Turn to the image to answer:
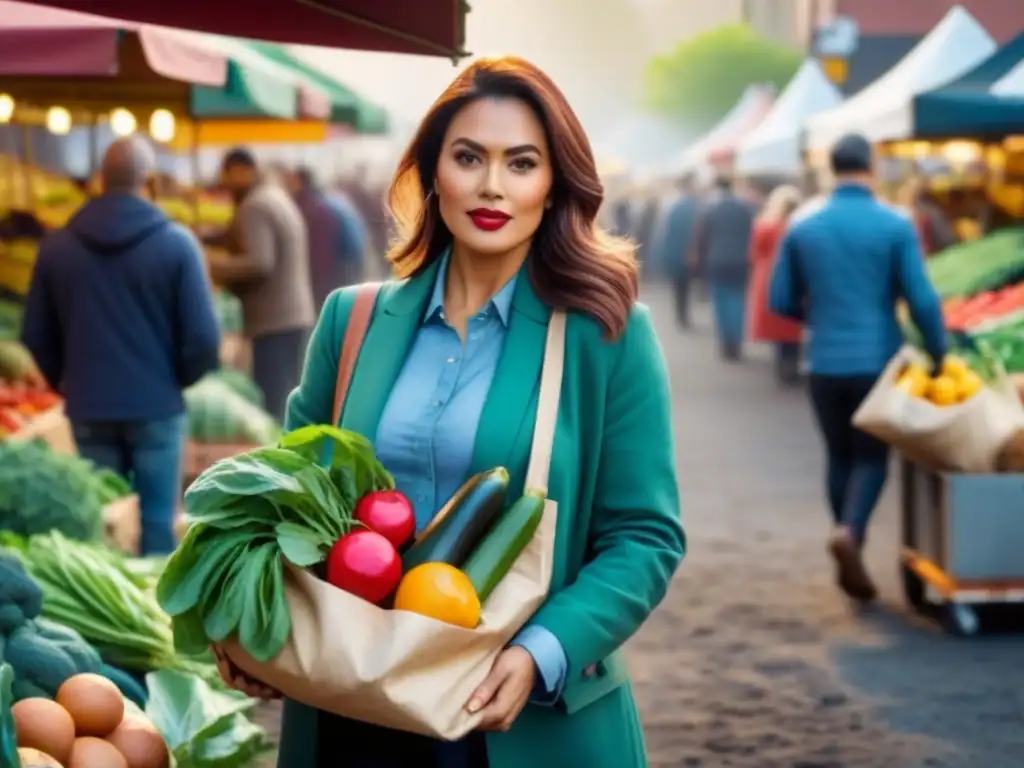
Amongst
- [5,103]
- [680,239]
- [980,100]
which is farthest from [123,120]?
[680,239]

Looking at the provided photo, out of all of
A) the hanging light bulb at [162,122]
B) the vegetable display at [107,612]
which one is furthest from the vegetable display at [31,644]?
the hanging light bulb at [162,122]

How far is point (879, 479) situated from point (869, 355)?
60cm

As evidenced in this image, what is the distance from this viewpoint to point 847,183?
28.9ft

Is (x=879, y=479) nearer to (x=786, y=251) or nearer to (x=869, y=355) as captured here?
(x=869, y=355)

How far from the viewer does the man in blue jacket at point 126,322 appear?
7512 millimetres

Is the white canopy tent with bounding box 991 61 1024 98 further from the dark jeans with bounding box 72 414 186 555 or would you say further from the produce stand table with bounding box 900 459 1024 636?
the dark jeans with bounding box 72 414 186 555

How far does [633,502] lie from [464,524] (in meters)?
0.33

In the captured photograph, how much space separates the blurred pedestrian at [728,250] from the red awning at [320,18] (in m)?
17.7

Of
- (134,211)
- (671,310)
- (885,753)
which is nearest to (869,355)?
(885,753)

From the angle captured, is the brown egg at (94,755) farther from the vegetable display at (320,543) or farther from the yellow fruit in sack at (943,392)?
the yellow fruit in sack at (943,392)

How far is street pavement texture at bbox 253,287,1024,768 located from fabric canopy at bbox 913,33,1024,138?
8.13ft

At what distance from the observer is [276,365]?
12.3 metres

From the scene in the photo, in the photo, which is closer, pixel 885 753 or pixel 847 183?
pixel 885 753

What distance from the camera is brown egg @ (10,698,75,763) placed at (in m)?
3.97
